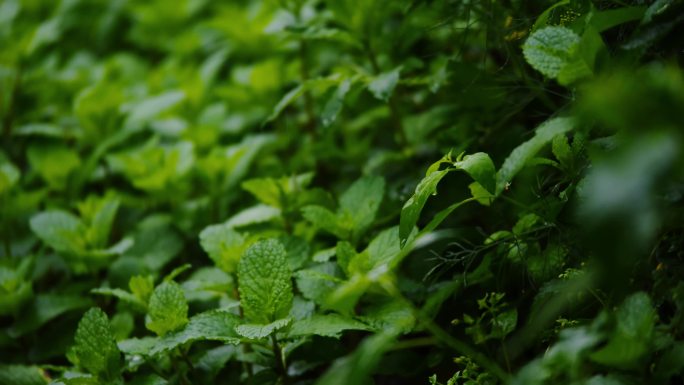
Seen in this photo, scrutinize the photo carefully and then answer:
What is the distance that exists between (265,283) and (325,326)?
0.47 ft

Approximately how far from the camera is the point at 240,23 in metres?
2.32

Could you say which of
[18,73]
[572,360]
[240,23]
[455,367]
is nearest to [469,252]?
[455,367]

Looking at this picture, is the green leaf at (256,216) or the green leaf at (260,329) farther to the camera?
the green leaf at (256,216)

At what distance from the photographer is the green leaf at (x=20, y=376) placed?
1.31m

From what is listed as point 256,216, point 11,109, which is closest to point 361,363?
point 256,216

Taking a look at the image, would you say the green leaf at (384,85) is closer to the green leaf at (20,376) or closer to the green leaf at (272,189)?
the green leaf at (272,189)

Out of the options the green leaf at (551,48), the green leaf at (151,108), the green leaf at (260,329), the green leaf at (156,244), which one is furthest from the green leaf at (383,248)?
the green leaf at (151,108)

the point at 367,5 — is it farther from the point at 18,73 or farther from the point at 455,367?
the point at 18,73

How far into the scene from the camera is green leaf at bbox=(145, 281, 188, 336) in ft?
3.86

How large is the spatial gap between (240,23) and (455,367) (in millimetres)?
1601

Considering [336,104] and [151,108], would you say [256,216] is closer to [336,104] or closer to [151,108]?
[336,104]

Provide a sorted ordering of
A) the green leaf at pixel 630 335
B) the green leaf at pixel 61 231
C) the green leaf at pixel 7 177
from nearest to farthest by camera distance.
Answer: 1. the green leaf at pixel 630 335
2. the green leaf at pixel 61 231
3. the green leaf at pixel 7 177

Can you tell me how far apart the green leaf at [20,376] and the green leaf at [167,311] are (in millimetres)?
347

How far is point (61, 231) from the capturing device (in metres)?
1.57
